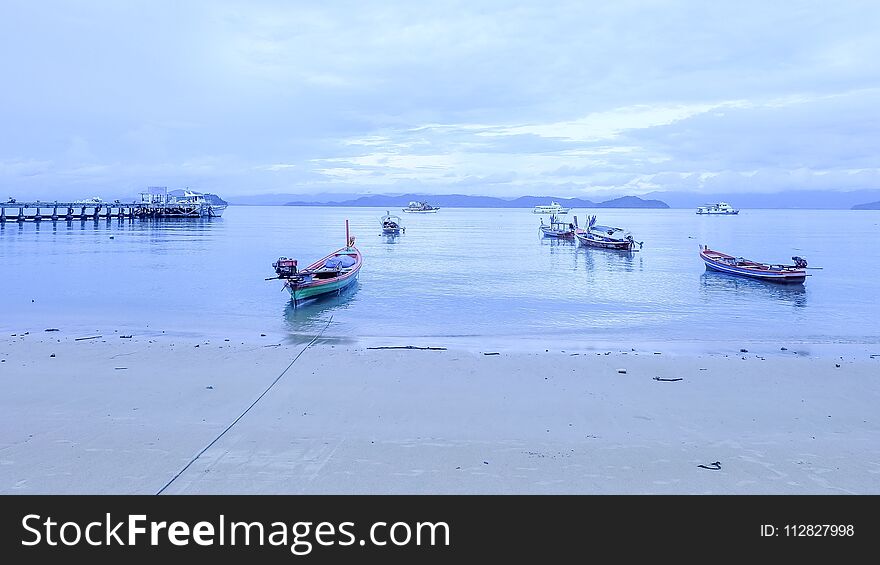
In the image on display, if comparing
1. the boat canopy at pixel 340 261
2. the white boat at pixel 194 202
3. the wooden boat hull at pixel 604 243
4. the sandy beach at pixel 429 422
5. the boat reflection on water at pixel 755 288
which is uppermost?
the white boat at pixel 194 202

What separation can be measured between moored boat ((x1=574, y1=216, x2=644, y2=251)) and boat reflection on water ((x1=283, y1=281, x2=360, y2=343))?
3315 cm

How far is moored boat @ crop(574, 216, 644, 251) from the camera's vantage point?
54750 millimetres

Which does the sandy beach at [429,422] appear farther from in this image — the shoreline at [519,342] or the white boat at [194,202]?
the white boat at [194,202]

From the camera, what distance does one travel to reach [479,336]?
61.6 ft

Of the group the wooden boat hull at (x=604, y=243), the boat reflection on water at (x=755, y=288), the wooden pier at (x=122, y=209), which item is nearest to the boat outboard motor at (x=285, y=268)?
the boat reflection on water at (x=755, y=288)

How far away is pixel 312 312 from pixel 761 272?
24338 millimetres

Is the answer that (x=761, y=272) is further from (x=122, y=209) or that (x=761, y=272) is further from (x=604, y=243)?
(x=122, y=209)

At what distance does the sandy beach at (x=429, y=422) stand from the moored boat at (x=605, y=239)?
4061 centimetres

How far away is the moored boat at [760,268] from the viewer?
31922 mm

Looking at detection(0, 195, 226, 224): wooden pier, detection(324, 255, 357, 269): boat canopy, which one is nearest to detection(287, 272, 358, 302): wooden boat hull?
detection(324, 255, 357, 269): boat canopy

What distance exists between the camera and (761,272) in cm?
3325

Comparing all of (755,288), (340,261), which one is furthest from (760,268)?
(340,261)
